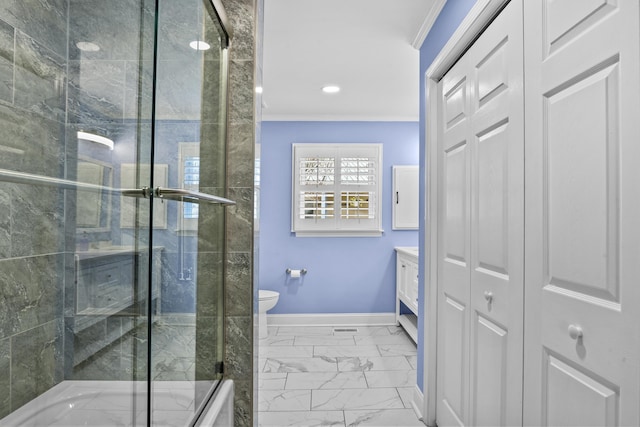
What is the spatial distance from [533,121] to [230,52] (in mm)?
1326

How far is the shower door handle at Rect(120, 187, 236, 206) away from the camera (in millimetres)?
976

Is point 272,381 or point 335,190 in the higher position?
point 335,190

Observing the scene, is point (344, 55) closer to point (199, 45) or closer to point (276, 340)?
point (199, 45)

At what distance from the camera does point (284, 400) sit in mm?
2418

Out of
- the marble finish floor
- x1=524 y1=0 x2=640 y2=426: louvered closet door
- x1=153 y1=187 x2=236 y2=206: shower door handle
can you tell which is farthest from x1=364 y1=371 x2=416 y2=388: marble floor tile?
x1=153 y1=187 x2=236 y2=206: shower door handle

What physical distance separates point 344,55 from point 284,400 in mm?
2466

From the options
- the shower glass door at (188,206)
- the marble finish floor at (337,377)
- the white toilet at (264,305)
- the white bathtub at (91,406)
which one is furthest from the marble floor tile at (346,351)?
the white bathtub at (91,406)

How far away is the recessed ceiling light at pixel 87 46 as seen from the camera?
893mm

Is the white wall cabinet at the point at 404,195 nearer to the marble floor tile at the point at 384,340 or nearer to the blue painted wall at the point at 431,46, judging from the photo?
the marble floor tile at the point at 384,340

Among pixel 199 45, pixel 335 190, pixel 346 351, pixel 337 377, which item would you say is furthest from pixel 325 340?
pixel 199 45

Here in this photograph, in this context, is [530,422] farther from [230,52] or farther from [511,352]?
[230,52]

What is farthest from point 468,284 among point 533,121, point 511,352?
point 533,121

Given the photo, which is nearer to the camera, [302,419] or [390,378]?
[302,419]

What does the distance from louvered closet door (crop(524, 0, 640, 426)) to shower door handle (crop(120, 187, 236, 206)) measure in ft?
3.69
